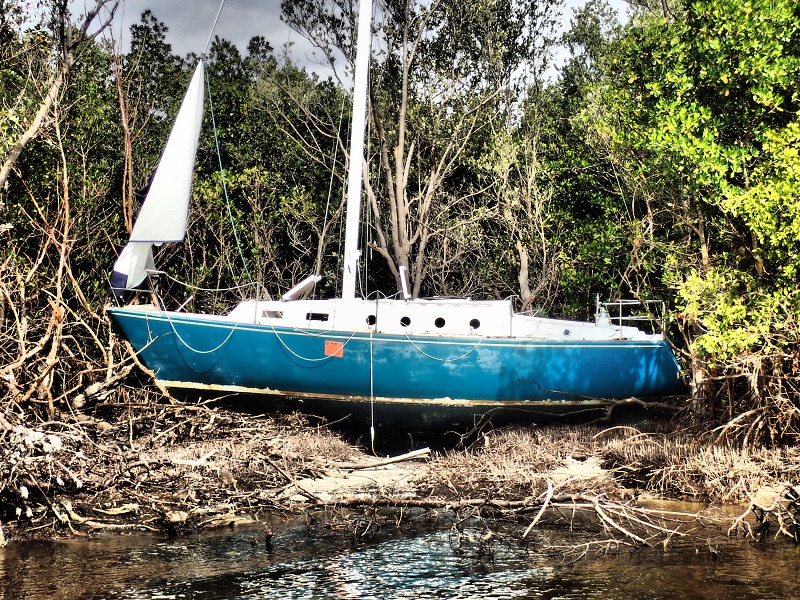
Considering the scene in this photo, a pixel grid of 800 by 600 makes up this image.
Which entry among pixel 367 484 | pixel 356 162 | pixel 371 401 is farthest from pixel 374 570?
pixel 356 162

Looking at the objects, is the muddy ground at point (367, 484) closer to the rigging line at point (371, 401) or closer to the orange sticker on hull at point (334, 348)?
the rigging line at point (371, 401)

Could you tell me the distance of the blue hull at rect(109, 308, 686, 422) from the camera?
19.3 metres

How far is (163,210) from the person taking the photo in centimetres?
1950

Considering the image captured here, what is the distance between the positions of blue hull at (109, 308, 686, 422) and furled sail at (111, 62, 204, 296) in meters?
0.94

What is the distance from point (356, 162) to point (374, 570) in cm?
1102

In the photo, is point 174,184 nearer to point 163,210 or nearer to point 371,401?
point 163,210

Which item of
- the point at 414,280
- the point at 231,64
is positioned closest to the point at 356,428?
the point at 414,280

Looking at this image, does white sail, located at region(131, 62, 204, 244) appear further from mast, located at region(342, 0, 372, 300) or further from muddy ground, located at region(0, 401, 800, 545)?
muddy ground, located at region(0, 401, 800, 545)

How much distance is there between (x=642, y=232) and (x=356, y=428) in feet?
27.2

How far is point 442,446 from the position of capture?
20.2m

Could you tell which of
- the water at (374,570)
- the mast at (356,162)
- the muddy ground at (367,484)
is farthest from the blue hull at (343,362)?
the water at (374,570)

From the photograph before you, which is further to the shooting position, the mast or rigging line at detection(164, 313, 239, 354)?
the mast

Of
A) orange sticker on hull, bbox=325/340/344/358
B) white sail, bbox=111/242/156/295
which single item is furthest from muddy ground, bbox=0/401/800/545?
white sail, bbox=111/242/156/295

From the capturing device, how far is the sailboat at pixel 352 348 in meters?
19.4
